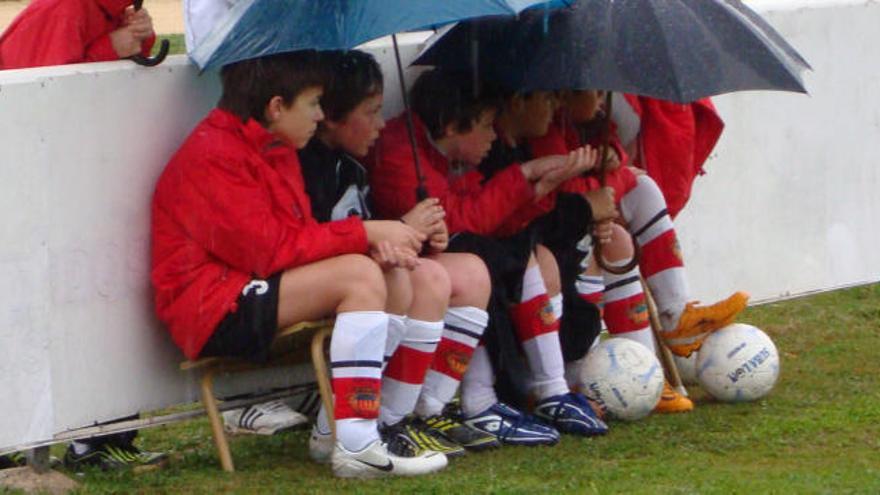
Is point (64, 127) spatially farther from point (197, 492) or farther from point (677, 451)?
point (677, 451)

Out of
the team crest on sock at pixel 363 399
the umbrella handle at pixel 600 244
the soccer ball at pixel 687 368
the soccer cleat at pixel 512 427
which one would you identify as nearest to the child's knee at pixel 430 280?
the team crest on sock at pixel 363 399

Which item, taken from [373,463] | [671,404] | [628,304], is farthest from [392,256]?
[671,404]

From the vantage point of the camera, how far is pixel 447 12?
5.59 m

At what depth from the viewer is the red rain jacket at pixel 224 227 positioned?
18.4 feet

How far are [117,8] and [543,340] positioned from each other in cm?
184

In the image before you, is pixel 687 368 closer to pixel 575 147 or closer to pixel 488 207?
pixel 575 147

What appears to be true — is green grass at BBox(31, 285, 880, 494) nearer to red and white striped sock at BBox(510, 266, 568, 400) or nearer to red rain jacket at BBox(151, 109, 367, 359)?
red and white striped sock at BBox(510, 266, 568, 400)

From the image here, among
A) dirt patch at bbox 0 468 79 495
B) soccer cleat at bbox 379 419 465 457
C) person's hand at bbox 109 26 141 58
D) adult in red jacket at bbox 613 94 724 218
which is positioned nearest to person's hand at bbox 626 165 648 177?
adult in red jacket at bbox 613 94 724 218

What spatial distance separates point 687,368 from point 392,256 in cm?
195

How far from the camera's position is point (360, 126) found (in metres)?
6.05

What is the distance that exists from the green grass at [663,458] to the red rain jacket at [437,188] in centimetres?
80

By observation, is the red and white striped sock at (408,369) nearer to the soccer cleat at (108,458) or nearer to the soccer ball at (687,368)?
the soccer cleat at (108,458)

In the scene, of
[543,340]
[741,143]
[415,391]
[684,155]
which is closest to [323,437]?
[415,391]

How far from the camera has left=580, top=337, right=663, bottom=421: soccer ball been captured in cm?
659
